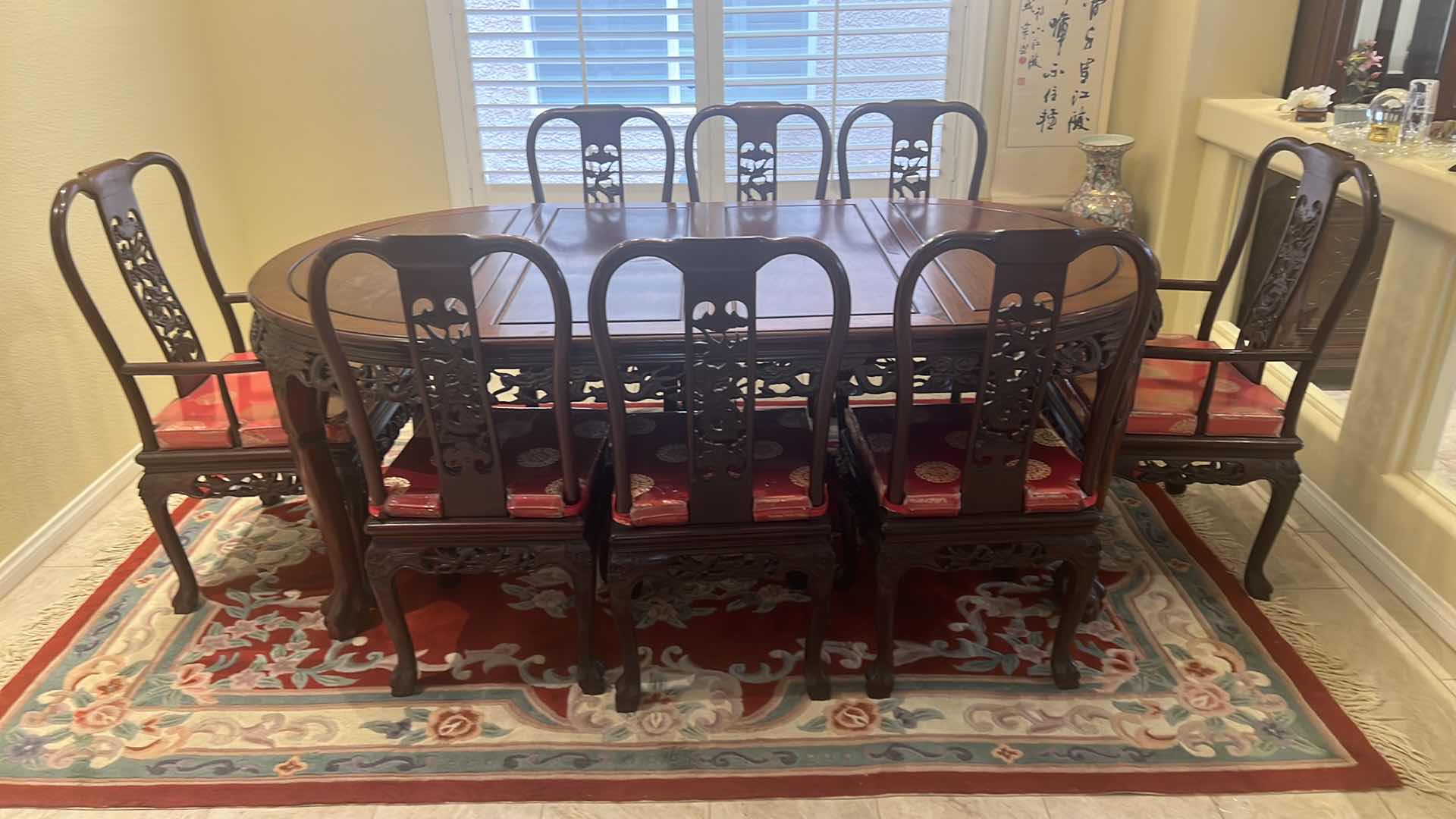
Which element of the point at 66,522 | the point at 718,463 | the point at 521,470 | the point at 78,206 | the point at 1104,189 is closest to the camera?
the point at 718,463

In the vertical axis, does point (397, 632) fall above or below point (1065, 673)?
above

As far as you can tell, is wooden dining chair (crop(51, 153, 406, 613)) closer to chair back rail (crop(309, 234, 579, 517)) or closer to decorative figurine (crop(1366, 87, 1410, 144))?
chair back rail (crop(309, 234, 579, 517))

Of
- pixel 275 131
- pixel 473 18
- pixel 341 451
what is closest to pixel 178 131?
pixel 275 131

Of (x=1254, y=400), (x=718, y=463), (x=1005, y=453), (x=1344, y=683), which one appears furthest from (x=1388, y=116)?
(x=718, y=463)

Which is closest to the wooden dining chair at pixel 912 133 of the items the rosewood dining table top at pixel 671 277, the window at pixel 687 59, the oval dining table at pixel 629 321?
the rosewood dining table top at pixel 671 277

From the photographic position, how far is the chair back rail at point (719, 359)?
1536mm

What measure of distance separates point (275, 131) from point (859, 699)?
285 cm

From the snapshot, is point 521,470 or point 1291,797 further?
point 521,470

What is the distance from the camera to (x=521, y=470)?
6.22ft

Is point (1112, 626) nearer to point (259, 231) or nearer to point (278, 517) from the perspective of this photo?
point (278, 517)

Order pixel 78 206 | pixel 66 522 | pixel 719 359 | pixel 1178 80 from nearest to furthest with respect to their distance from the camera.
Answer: pixel 719 359
pixel 66 522
pixel 78 206
pixel 1178 80

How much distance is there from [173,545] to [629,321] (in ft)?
4.15

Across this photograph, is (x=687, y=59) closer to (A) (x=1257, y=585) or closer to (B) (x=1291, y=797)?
(A) (x=1257, y=585)

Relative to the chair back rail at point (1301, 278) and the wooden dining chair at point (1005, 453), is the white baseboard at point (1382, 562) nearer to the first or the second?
the chair back rail at point (1301, 278)
